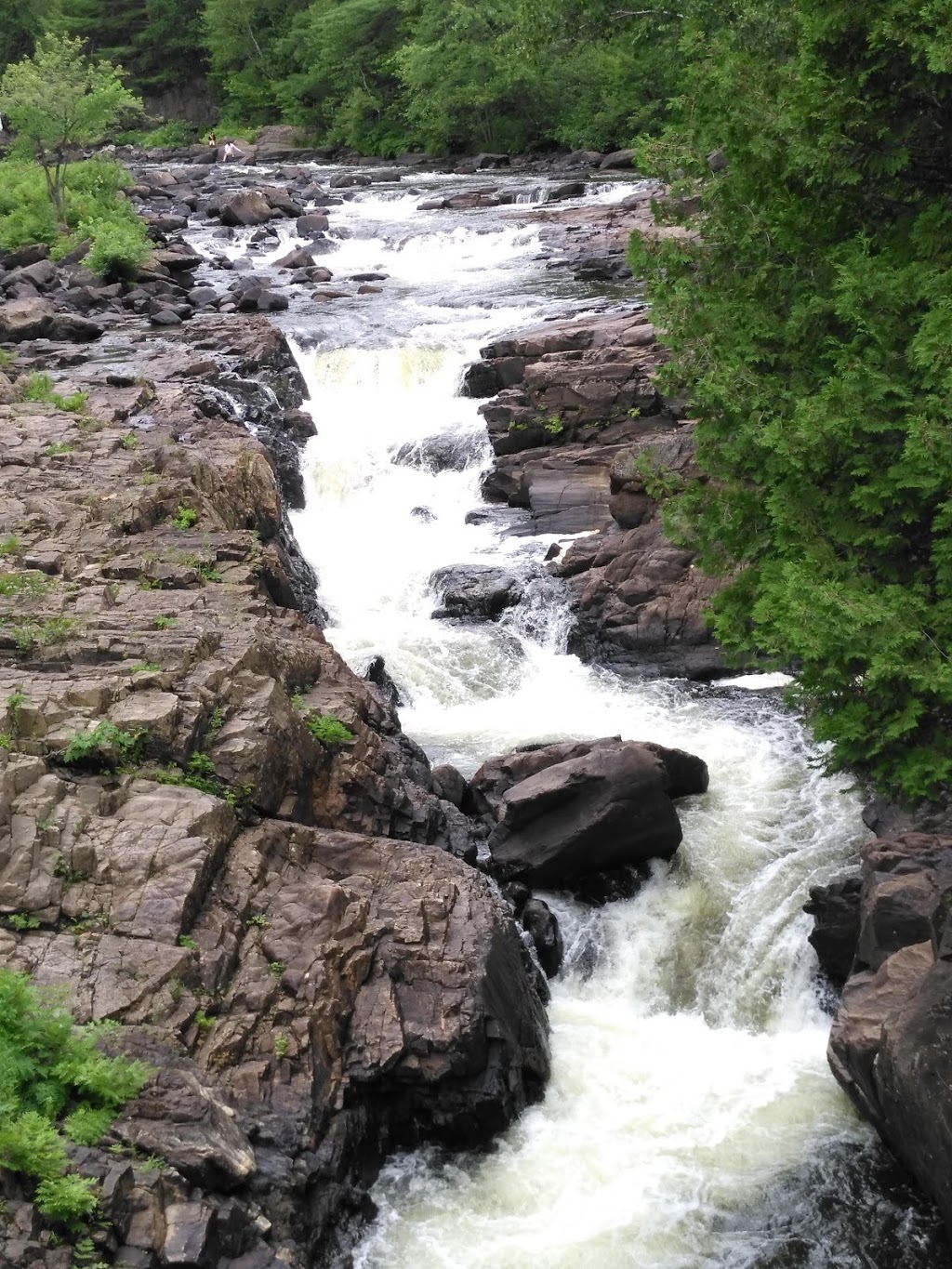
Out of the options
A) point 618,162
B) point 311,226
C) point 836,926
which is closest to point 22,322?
point 311,226

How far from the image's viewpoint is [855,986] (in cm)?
1057

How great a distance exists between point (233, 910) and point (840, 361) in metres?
→ 6.42

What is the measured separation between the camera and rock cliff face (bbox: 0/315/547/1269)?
8.23 metres

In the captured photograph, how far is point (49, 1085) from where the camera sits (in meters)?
7.94

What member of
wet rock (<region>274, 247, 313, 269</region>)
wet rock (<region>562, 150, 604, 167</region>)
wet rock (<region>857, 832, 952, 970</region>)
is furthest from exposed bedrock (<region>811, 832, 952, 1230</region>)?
wet rock (<region>562, 150, 604, 167</region>)

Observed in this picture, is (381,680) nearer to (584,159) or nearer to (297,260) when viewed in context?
(297,260)

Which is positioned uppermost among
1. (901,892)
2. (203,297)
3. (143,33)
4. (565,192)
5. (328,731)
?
(143,33)

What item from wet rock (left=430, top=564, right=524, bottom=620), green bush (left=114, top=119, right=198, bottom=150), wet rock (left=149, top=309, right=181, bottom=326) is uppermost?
wet rock (left=149, top=309, right=181, bottom=326)

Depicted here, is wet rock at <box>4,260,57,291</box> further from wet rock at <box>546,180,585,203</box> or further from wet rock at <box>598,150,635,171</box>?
wet rock at <box>598,150,635,171</box>

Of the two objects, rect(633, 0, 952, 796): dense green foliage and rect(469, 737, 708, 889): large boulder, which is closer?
rect(633, 0, 952, 796): dense green foliage

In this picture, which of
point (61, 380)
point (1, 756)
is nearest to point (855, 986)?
point (1, 756)

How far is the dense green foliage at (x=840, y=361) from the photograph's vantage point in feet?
30.8

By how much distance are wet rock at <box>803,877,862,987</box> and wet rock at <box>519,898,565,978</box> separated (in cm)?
243

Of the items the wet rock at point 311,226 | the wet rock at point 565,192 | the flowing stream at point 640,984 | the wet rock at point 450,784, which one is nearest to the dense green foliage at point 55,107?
the wet rock at point 311,226
